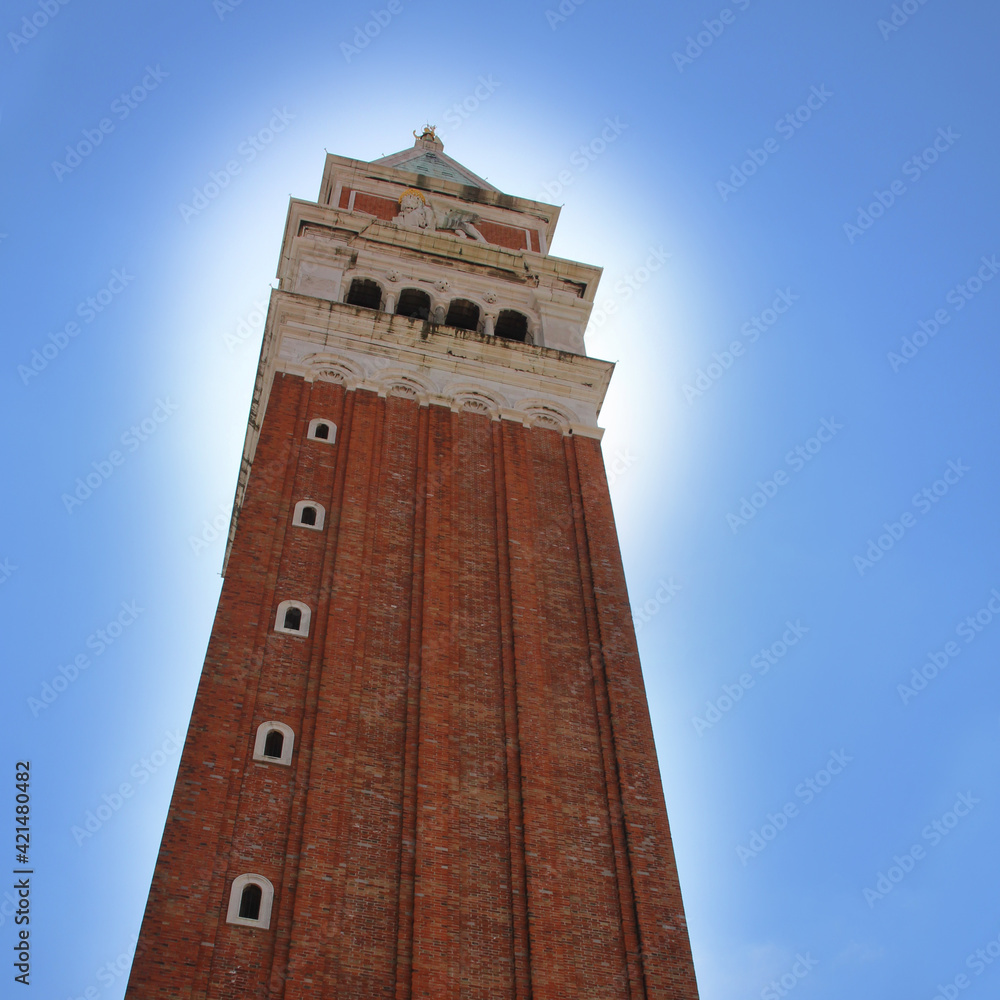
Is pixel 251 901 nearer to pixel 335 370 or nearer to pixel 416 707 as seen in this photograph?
pixel 416 707

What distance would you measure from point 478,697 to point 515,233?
26368 millimetres

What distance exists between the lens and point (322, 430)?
106 feet

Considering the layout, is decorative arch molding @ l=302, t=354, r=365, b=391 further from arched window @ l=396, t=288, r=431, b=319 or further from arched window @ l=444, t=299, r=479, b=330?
arched window @ l=444, t=299, r=479, b=330

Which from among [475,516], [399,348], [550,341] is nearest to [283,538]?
[475,516]

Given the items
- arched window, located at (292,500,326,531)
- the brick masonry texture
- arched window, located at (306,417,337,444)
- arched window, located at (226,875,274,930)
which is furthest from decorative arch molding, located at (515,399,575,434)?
arched window, located at (226,875,274,930)

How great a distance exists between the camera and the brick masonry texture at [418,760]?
65.2ft

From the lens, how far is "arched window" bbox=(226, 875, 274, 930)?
1970cm

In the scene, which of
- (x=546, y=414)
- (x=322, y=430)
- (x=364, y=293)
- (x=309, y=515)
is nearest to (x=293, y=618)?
(x=309, y=515)

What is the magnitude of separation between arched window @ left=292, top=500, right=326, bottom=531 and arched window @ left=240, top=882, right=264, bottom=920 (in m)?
9.98

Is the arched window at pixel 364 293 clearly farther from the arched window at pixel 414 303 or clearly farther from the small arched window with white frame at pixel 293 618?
the small arched window with white frame at pixel 293 618

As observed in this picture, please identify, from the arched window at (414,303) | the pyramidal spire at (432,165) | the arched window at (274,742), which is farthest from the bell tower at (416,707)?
the pyramidal spire at (432,165)

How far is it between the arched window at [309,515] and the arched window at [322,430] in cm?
297

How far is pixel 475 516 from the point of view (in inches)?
1200

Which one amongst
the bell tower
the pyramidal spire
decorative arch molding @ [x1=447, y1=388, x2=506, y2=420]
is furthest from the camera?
the pyramidal spire
